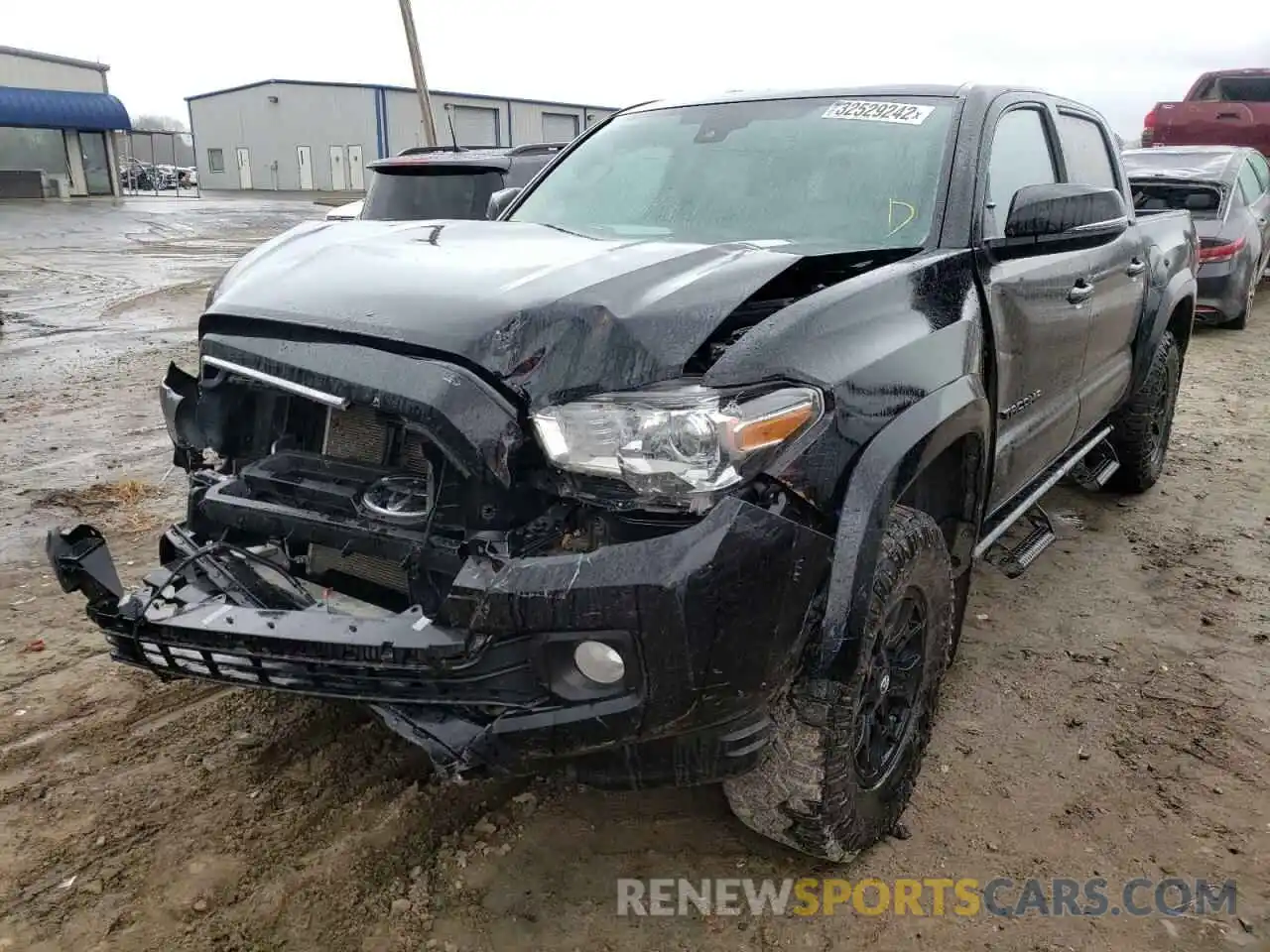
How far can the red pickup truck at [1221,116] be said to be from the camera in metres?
13.3

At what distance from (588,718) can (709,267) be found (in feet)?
3.44

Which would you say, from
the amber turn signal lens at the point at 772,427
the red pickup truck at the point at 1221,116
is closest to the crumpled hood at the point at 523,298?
the amber turn signal lens at the point at 772,427

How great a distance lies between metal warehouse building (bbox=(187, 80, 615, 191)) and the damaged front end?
139 ft

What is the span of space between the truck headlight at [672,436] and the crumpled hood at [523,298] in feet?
0.18

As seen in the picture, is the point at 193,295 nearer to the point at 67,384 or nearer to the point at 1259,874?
the point at 67,384

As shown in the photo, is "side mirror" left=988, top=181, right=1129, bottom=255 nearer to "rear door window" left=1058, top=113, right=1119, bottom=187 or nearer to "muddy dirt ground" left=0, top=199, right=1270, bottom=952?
"rear door window" left=1058, top=113, right=1119, bottom=187

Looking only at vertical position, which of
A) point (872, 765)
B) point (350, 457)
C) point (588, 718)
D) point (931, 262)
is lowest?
point (872, 765)

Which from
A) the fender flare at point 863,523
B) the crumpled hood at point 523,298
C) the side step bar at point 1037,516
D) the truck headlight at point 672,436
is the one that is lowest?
the side step bar at point 1037,516

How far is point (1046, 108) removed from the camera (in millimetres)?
3670

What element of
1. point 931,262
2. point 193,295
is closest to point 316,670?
point 931,262

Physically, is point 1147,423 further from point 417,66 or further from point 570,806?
point 417,66

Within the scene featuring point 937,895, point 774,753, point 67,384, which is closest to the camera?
point 774,753

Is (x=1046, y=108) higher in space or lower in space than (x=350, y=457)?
higher

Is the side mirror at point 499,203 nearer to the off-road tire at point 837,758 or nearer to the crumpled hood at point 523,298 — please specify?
the crumpled hood at point 523,298
